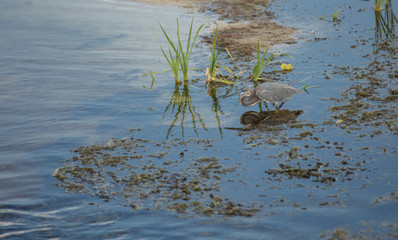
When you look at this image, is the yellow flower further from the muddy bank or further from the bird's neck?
the bird's neck

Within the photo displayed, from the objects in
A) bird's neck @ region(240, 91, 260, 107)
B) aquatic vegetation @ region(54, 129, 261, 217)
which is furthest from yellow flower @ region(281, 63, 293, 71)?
aquatic vegetation @ region(54, 129, 261, 217)

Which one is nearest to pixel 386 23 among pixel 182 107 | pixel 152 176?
pixel 182 107

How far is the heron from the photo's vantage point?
555cm

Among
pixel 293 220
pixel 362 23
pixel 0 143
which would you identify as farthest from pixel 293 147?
pixel 362 23

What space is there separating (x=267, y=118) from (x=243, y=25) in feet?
14.1

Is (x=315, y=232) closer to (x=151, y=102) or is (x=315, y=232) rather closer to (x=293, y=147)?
(x=293, y=147)

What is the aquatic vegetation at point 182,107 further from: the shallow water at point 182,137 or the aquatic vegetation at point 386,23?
the aquatic vegetation at point 386,23

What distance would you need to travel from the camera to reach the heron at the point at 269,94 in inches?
218

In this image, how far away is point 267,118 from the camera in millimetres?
5531

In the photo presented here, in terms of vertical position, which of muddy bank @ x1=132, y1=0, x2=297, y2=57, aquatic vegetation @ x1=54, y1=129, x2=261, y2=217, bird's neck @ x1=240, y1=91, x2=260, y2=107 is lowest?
aquatic vegetation @ x1=54, y1=129, x2=261, y2=217

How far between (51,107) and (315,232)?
405 centimetres

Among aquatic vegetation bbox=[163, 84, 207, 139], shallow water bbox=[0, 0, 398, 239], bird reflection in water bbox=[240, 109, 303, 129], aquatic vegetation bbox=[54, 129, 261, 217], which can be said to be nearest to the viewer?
shallow water bbox=[0, 0, 398, 239]

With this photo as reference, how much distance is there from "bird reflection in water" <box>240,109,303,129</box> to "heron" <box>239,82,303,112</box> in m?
0.12

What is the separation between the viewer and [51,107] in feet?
19.5
